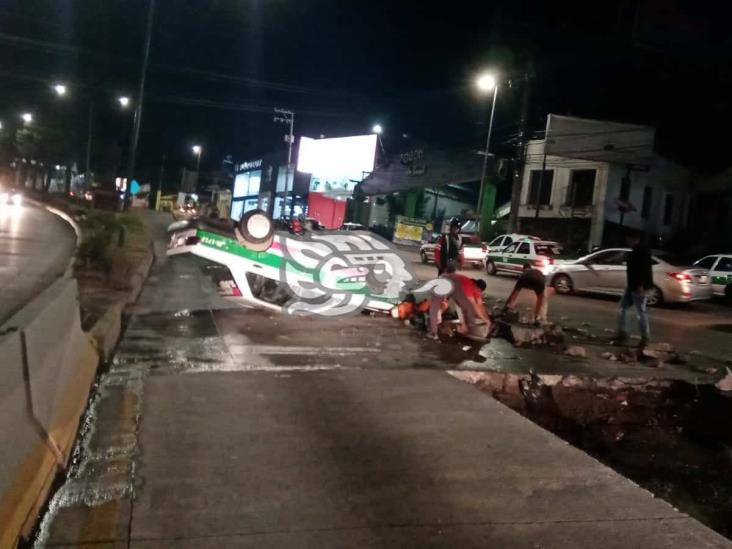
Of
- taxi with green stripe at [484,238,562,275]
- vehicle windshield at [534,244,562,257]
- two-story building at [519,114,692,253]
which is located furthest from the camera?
two-story building at [519,114,692,253]

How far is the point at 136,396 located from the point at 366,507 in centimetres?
284

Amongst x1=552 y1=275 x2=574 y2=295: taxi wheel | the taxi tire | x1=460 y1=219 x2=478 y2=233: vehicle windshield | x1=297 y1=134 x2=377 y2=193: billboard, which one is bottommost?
x1=552 y1=275 x2=574 y2=295: taxi wheel

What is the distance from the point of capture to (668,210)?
35.2 metres

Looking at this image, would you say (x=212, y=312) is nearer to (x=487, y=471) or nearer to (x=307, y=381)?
(x=307, y=381)

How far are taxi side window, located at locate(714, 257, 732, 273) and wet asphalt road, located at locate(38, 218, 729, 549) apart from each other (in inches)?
658

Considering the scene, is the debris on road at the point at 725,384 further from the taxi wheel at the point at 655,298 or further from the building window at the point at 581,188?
the building window at the point at 581,188

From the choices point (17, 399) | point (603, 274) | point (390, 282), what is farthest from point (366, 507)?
point (603, 274)

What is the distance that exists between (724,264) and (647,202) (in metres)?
13.3

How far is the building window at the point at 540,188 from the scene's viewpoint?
1342 inches

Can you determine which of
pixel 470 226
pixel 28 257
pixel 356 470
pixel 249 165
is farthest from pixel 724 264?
pixel 249 165

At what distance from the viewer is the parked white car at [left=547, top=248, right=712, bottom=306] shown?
16562mm

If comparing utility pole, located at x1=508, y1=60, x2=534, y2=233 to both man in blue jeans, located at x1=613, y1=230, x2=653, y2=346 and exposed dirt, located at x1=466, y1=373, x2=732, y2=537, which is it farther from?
exposed dirt, located at x1=466, y1=373, x2=732, y2=537

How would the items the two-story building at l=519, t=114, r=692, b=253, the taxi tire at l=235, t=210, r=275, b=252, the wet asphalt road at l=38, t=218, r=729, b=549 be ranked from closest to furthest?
the wet asphalt road at l=38, t=218, r=729, b=549 → the taxi tire at l=235, t=210, r=275, b=252 → the two-story building at l=519, t=114, r=692, b=253

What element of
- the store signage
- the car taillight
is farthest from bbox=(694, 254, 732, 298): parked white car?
the store signage
